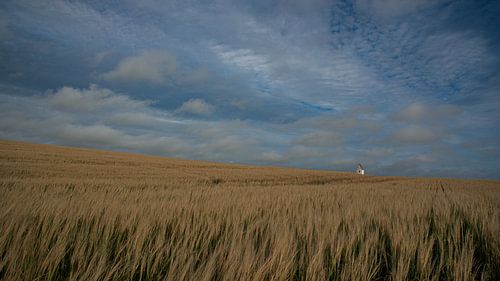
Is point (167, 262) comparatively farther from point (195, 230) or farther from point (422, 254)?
point (422, 254)

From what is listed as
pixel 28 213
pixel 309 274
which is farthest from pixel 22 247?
pixel 309 274

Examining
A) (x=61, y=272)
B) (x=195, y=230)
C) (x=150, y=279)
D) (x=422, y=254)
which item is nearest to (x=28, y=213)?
(x=61, y=272)

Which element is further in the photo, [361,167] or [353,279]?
[361,167]

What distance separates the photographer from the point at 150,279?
1459 mm

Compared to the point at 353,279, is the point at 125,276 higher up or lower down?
lower down

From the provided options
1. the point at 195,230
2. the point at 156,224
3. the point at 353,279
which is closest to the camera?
the point at 353,279

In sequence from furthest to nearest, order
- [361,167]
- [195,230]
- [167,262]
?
[361,167] < [195,230] < [167,262]

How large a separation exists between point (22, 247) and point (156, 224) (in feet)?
3.50

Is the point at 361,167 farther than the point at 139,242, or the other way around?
the point at 361,167

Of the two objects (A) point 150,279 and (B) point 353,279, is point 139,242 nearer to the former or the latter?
(A) point 150,279

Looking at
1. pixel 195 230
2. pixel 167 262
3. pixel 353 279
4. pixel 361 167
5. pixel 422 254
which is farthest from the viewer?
pixel 361 167

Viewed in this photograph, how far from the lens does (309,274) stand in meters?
1.45

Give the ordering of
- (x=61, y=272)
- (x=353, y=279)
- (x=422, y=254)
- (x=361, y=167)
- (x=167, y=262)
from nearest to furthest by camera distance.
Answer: (x=353, y=279), (x=61, y=272), (x=167, y=262), (x=422, y=254), (x=361, y=167)

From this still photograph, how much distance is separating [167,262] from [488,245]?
266 cm
